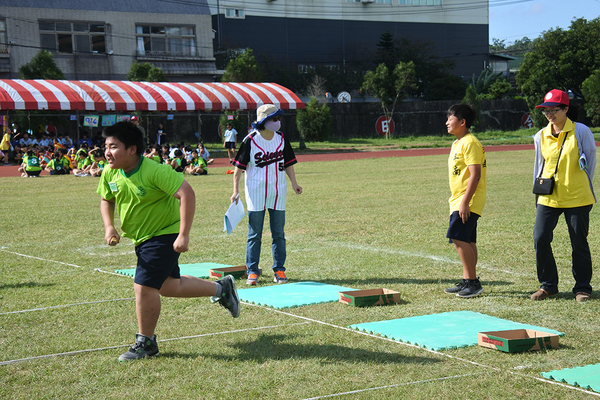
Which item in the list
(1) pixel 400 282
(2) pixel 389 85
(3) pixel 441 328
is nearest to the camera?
(3) pixel 441 328

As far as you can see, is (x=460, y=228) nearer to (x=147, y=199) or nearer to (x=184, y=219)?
(x=184, y=219)

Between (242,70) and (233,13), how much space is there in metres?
18.3

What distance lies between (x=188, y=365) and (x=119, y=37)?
50.3 m

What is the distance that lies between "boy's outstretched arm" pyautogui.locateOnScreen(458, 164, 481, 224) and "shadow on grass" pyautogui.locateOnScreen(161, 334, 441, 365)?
2037 millimetres

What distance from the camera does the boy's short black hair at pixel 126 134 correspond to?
4.50 metres

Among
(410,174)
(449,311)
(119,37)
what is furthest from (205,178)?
(119,37)

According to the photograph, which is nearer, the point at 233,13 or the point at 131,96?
the point at 131,96

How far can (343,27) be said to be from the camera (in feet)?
226

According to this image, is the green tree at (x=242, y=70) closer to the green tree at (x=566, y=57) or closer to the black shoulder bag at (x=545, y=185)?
the green tree at (x=566, y=57)

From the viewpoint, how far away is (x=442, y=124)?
168ft

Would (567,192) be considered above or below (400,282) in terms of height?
above

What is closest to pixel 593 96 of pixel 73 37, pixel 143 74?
pixel 143 74

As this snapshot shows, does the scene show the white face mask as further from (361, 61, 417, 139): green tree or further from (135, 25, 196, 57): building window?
(135, 25, 196, 57): building window

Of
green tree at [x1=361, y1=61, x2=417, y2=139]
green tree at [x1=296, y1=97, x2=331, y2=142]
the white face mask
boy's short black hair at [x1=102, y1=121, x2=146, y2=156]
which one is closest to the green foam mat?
boy's short black hair at [x1=102, y1=121, x2=146, y2=156]
